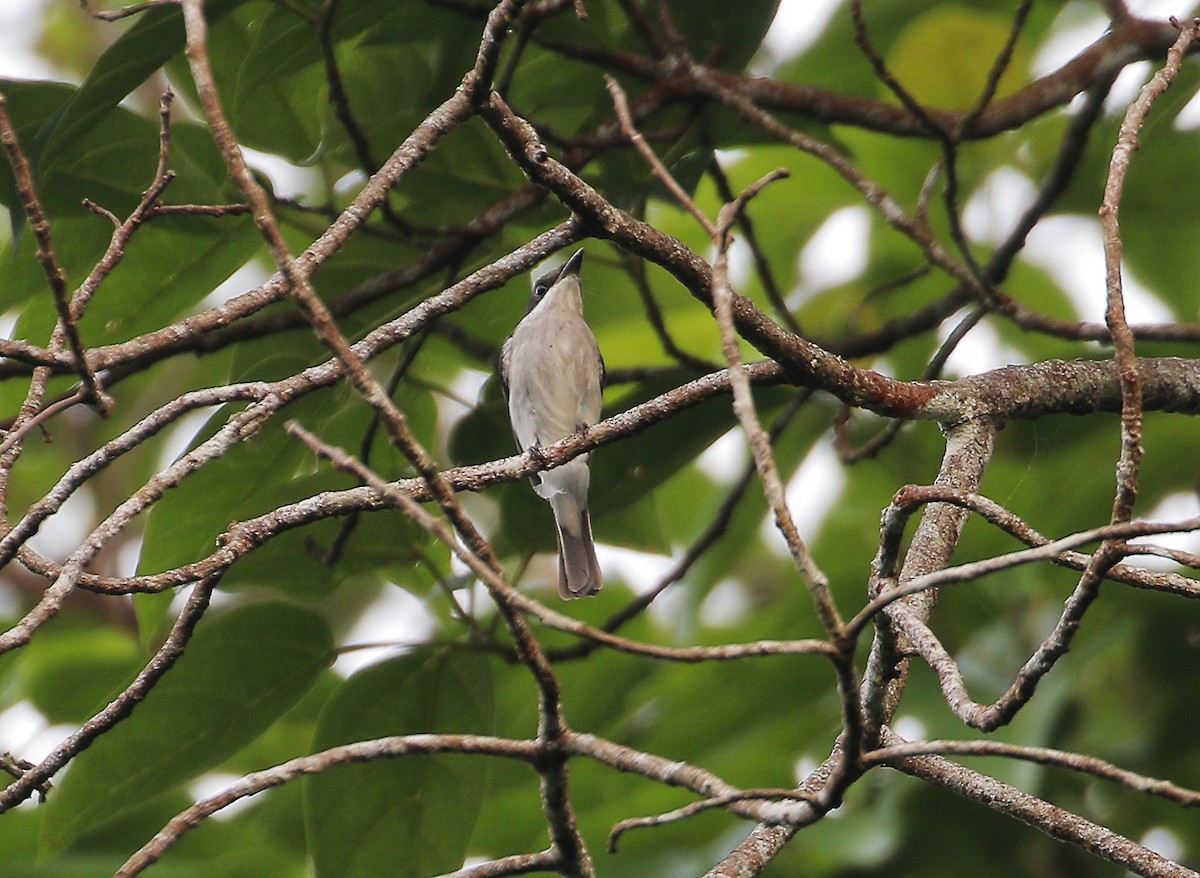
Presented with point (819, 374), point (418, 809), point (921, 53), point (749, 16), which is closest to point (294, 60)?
point (749, 16)

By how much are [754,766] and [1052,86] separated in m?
1.97

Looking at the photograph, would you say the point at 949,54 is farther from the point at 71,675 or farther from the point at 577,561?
the point at 71,675

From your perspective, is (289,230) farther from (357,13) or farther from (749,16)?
(749,16)

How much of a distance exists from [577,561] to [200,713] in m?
1.69

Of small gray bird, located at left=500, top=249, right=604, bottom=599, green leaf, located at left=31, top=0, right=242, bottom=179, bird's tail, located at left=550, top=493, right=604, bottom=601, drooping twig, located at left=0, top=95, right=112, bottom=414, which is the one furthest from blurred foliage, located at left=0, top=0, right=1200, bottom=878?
drooping twig, located at left=0, top=95, right=112, bottom=414

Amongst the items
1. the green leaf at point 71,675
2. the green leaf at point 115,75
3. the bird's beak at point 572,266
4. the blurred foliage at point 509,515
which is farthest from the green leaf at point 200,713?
the bird's beak at point 572,266

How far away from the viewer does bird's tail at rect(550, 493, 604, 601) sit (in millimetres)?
4429

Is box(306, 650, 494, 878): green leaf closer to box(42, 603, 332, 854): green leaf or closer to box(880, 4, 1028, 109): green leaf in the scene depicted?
box(42, 603, 332, 854): green leaf

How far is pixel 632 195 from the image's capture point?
3379 millimetres

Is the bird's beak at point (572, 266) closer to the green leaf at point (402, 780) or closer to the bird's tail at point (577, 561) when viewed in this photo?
the bird's tail at point (577, 561)

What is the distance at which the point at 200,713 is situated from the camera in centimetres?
320

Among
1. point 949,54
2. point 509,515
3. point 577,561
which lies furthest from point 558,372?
point 949,54

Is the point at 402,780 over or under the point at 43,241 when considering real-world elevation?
under

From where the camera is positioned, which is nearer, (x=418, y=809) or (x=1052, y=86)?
(x=418, y=809)
